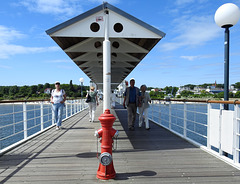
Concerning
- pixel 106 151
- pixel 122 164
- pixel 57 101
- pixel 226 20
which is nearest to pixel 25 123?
pixel 57 101

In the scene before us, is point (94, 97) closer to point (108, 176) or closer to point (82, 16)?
point (82, 16)

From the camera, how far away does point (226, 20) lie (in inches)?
151

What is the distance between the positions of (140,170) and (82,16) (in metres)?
3.34

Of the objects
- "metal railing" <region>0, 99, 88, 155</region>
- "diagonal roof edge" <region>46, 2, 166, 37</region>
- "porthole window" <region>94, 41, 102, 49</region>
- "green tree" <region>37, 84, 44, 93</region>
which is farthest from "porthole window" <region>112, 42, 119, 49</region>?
"green tree" <region>37, 84, 44, 93</region>

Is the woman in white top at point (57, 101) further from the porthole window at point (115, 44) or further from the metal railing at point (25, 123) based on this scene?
the porthole window at point (115, 44)

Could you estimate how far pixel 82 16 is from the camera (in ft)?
14.6

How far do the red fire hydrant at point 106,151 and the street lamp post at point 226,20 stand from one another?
7.78ft

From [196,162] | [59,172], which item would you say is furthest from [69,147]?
[196,162]

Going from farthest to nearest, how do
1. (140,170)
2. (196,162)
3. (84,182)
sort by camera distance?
(196,162)
(140,170)
(84,182)

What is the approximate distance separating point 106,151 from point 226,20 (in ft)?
10.6

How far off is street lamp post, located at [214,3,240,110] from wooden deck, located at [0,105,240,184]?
4.20 ft

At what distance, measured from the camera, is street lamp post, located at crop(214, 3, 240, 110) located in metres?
3.79

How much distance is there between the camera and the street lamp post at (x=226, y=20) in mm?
3785

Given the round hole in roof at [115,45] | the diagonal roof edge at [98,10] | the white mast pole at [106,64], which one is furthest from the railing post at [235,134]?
the round hole in roof at [115,45]
